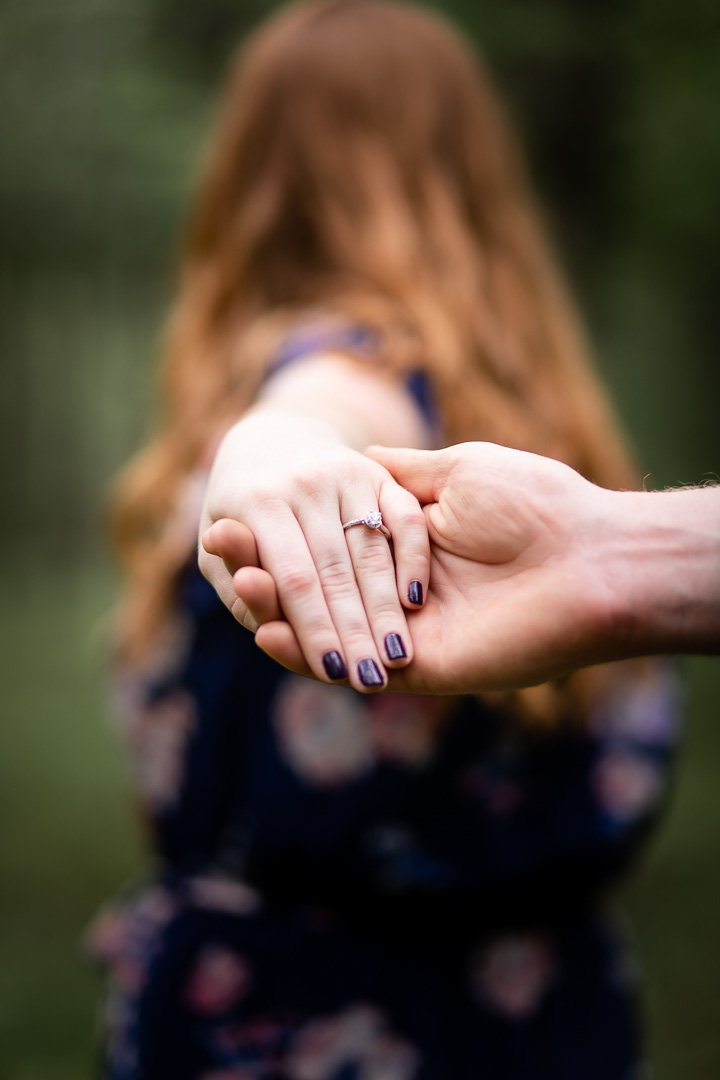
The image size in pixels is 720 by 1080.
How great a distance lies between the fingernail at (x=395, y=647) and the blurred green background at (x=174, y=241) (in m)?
1.26

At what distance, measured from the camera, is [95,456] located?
8117 millimetres

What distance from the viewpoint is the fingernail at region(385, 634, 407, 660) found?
83cm

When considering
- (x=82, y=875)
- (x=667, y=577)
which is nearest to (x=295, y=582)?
(x=667, y=577)

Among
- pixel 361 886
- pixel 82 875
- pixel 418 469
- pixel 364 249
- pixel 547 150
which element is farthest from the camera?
pixel 82 875

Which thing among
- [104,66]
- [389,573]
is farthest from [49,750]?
[389,573]

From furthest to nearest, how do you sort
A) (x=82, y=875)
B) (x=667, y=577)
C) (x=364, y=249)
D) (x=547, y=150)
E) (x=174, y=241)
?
1. (x=174, y=241)
2. (x=82, y=875)
3. (x=547, y=150)
4. (x=364, y=249)
5. (x=667, y=577)

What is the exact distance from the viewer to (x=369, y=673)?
0.82 m

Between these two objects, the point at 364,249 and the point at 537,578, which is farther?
the point at 364,249

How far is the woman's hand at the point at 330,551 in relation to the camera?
82cm

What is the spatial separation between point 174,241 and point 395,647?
17.3 feet

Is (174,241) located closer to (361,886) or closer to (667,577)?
(361,886)

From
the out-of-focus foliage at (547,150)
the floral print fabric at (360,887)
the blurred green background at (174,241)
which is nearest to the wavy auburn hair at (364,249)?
the floral print fabric at (360,887)

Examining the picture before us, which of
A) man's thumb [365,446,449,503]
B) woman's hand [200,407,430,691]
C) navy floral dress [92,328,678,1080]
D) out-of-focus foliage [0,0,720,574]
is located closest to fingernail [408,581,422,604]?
woman's hand [200,407,430,691]

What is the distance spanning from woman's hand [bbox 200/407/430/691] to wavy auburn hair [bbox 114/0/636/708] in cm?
63
